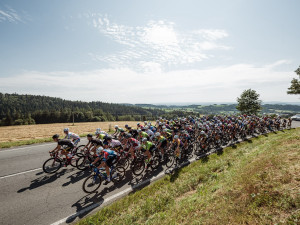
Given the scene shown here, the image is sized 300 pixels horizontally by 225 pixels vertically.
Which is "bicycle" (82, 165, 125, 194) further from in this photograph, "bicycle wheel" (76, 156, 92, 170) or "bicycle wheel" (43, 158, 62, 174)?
"bicycle wheel" (43, 158, 62, 174)

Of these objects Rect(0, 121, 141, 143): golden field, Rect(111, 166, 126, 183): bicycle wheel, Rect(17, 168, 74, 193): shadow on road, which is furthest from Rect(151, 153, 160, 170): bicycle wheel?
Rect(0, 121, 141, 143): golden field

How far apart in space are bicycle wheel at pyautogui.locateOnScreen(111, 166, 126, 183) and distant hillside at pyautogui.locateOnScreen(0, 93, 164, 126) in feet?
82.2

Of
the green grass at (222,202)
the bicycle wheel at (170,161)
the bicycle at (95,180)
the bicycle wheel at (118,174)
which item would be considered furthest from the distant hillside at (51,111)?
the green grass at (222,202)

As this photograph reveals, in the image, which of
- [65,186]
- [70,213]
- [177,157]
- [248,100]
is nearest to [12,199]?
[65,186]

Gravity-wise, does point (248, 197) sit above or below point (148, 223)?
above

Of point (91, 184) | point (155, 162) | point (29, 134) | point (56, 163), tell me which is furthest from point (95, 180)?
point (29, 134)

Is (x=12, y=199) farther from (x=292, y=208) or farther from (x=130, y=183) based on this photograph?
(x=292, y=208)

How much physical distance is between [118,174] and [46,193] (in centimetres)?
308

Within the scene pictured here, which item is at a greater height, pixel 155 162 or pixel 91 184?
pixel 155 162

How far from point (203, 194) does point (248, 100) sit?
43.5 meters

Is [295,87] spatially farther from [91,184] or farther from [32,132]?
[32,132]

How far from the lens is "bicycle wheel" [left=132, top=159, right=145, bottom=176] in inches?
300

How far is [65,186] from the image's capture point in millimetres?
6262

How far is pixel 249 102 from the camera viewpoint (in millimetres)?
39000
